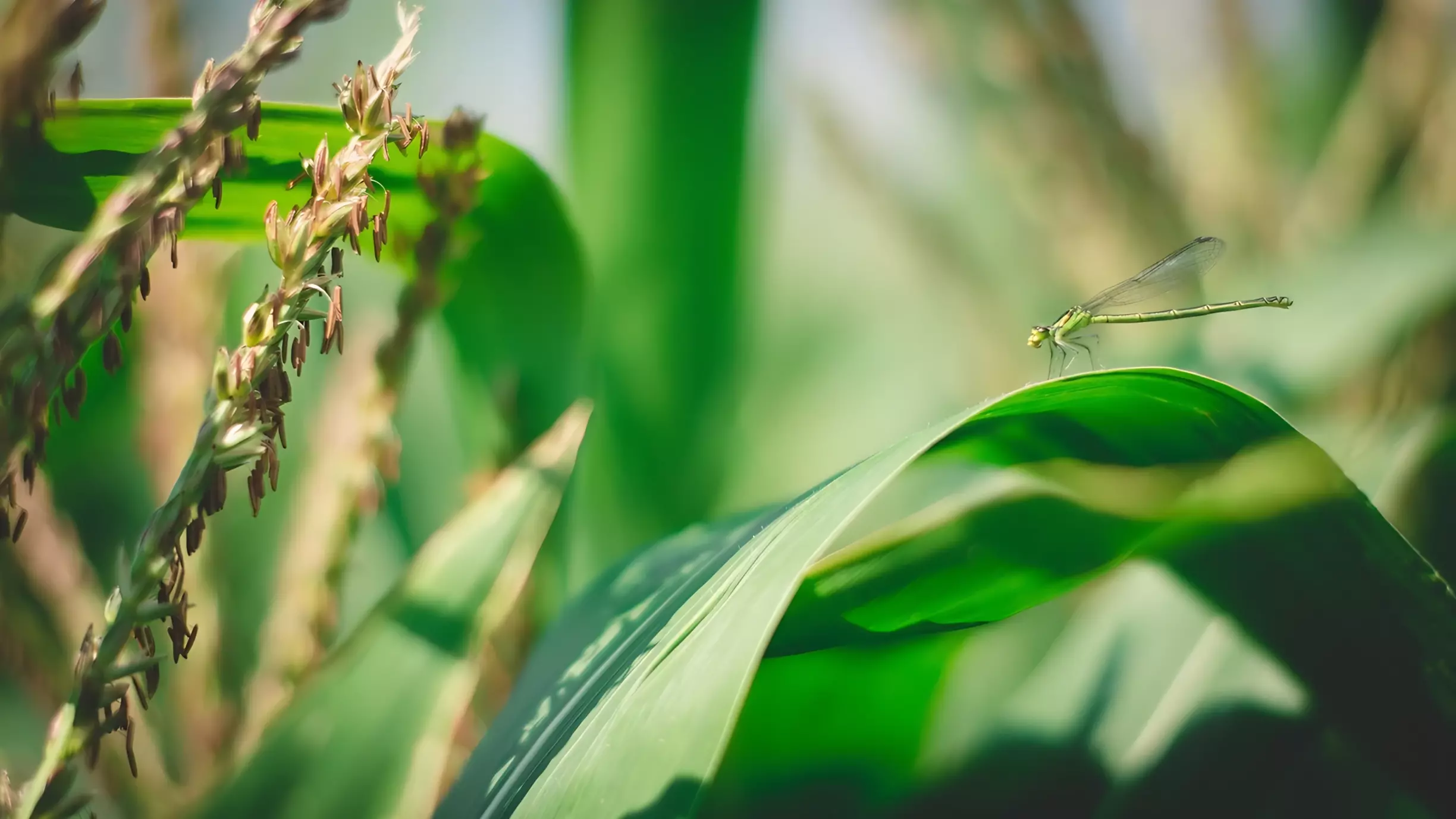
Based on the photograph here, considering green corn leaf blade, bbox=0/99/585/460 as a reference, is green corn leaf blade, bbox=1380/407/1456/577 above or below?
below

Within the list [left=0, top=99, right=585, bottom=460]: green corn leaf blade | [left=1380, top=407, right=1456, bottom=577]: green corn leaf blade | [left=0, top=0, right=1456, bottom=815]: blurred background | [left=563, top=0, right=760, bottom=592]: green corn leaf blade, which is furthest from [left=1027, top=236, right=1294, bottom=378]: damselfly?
[left=0, top=99, right=585, bottom=460]: green corn leaf blade

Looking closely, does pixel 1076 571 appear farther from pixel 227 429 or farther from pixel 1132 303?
pixel 1132 303

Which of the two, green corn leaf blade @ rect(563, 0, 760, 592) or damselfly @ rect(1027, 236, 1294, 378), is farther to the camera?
damselfly @ rect(1027, 236, 1294, 378)

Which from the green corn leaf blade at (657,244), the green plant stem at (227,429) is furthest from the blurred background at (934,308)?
the green plant stem at (227,429)

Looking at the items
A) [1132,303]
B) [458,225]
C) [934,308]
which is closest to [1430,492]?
[1132,303]

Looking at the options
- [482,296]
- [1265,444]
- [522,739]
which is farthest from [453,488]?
[1265,444]

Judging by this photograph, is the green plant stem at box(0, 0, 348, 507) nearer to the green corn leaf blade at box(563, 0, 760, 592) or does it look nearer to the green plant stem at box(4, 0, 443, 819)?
the green plant stem at box(4, 0, 443, 819)

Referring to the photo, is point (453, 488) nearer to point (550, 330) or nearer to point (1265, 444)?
point (550, 330)

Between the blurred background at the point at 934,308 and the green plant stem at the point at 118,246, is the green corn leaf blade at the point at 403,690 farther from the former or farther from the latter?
the green plant stem at the point at 118,246
